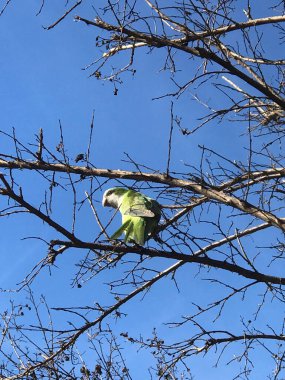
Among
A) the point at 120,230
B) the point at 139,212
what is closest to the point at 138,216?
the point at 139,212

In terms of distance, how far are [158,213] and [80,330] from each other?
1.17m

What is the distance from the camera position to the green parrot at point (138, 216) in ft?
12.6

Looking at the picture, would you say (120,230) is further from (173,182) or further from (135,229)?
(173,182)

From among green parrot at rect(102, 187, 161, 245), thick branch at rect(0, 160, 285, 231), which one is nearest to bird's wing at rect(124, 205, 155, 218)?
green parrot at rect(102, 187, 161, 245)

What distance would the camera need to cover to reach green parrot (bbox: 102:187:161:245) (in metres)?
3.85

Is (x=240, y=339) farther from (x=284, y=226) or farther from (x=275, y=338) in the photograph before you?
(x=284, y=226)

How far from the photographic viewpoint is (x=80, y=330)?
4184 millimetres

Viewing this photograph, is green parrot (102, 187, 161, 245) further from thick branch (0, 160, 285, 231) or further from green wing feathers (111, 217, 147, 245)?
thick branch (0, 160, 285, 231)

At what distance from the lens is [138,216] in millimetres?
3871

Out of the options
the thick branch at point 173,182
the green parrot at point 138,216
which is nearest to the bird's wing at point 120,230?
the green parrot at point 138,216

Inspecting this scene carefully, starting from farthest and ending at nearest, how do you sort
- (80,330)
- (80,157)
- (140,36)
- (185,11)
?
(80,330) → (80,157) → (185,11) → (140,36)

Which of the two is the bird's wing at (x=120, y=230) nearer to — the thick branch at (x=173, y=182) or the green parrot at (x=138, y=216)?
the green parrot at (x=138, y=216)

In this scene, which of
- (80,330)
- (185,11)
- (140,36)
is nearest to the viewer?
(140,36)

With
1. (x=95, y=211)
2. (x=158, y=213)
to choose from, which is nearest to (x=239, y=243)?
(x=158, y=213)
